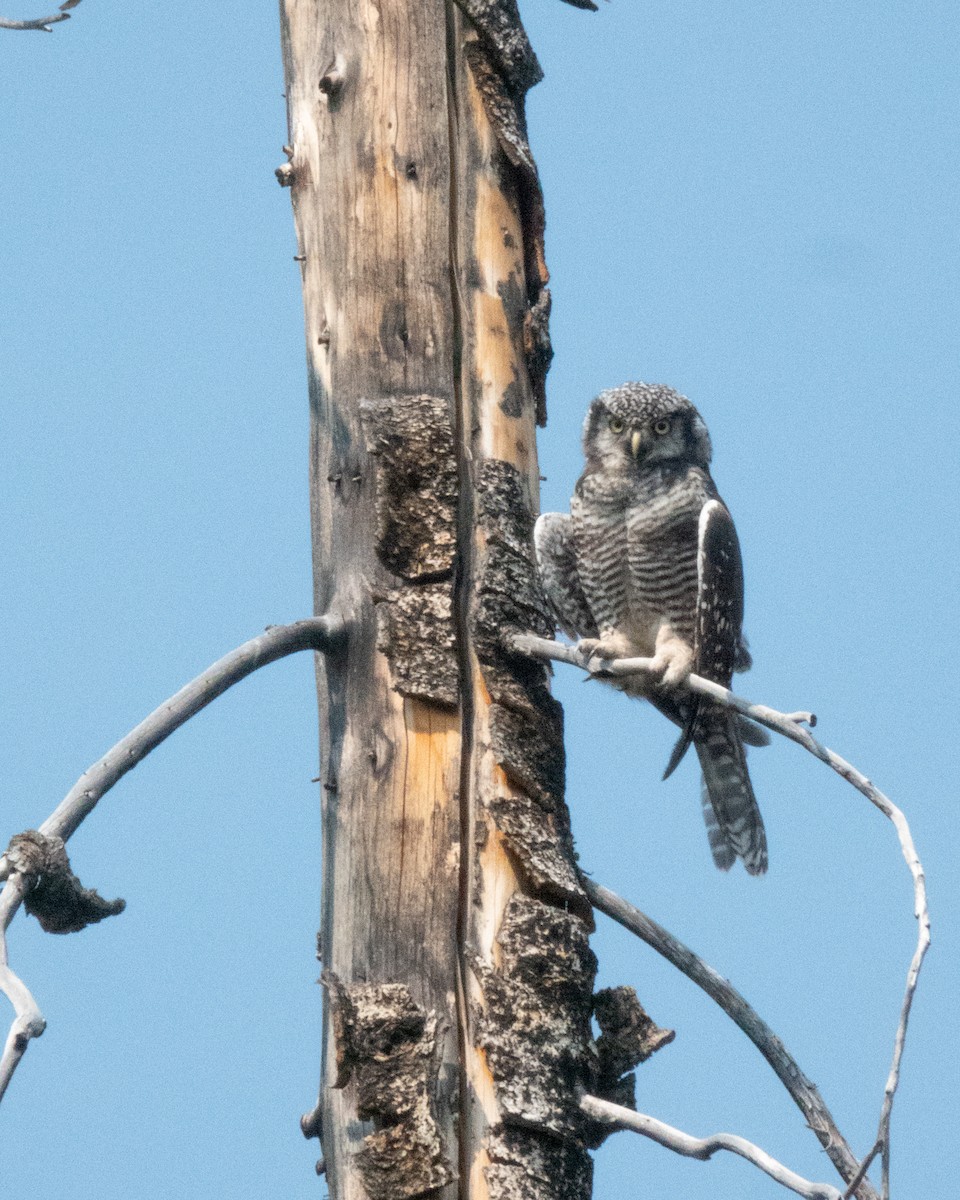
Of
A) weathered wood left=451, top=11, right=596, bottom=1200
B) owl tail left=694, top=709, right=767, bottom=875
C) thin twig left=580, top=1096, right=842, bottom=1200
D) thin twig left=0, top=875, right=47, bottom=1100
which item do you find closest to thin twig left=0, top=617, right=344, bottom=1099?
thin twig left=0, top=875, right=47, bottom=1100

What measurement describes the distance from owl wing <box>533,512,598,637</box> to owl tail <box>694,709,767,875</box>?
0.54m

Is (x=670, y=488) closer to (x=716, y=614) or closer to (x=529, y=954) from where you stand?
(x=716, y=614)

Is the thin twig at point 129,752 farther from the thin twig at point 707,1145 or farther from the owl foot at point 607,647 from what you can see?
the owl foot at point 607,647

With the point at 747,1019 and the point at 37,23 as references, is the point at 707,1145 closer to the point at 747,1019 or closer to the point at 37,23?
the point at 747,1019

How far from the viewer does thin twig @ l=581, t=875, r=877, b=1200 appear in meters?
3.08

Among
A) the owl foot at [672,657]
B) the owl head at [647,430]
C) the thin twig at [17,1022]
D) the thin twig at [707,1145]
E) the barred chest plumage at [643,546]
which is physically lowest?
the thin twig at [707,1145]

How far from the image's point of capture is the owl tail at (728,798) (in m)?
4.94

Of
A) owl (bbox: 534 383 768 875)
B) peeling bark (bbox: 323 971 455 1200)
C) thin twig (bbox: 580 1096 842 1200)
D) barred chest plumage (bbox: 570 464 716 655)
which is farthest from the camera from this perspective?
barred chest plumage (bbox: 570 464 716 655)

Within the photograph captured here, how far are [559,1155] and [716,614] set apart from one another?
197 centimetres

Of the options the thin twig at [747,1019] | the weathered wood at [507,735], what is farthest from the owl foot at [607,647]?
the thin twig at [747,1019]

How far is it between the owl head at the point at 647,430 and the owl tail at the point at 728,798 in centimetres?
83

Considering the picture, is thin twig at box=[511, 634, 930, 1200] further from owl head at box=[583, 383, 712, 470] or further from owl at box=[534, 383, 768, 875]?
owl head at box=[583, 383, 712, 470]

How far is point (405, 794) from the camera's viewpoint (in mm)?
3309

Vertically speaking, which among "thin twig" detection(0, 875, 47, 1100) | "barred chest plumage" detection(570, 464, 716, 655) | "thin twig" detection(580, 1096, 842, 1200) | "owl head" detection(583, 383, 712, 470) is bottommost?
"thin twig" detection(580, 1096, 842, 1200)
